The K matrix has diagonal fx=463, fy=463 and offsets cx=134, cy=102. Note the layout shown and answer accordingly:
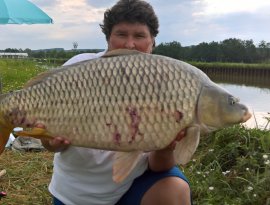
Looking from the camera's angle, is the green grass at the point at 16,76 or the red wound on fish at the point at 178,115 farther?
the green grass at the point at 16,76

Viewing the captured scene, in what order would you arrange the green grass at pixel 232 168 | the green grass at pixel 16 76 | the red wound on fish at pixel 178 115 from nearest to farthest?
the red wound on fish at pixel 178 115 < the green grass at pixel 232 168 < the green grass at pixel 16 76

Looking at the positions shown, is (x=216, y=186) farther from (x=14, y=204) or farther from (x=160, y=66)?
(x=160, y=66)

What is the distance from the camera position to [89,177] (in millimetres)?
1945

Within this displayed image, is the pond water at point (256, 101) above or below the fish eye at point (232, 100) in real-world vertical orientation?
below

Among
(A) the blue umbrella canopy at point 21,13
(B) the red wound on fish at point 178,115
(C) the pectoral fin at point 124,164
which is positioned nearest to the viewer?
(B) the red wound on fish at point 178,115

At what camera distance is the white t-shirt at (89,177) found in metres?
1.92

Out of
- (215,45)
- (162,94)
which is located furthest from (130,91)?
(215,45)

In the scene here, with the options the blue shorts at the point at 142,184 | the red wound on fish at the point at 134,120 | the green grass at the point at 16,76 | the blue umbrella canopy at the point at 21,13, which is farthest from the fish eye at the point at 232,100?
the green grass at the point at 16,76

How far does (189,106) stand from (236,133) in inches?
96.2

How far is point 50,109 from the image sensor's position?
61.1 inches

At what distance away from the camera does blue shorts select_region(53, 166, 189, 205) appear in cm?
194

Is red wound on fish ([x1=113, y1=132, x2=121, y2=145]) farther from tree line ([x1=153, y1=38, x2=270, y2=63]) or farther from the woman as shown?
tree line ([x1=153, y1=38, x2=270, y2=63])

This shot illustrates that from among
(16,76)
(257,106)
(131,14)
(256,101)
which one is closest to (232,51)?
(256,101)

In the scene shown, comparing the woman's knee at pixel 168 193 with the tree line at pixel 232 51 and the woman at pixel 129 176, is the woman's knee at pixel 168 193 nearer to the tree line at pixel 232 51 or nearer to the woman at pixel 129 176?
the woman at pixel 129 176
